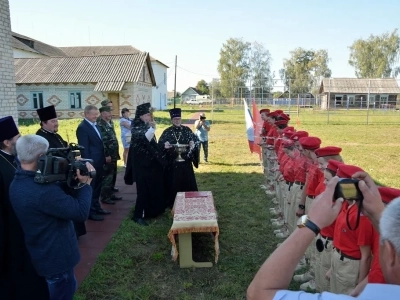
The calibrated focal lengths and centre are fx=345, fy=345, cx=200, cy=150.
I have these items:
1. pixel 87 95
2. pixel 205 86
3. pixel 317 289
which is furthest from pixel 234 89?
pixel 205 86

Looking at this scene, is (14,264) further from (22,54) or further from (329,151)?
(22,54)

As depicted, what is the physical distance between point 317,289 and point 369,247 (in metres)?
1.42

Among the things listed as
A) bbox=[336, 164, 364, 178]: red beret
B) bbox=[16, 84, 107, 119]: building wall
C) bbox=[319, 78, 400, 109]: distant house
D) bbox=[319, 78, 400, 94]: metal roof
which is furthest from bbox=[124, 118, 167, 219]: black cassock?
bbox=[319, 78, 400, 94]: metal roof

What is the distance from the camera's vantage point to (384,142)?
15.2 metres

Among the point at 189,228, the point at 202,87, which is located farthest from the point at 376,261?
the point at 202,87

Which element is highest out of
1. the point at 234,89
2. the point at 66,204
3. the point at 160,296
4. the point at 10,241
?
the point at 234,89

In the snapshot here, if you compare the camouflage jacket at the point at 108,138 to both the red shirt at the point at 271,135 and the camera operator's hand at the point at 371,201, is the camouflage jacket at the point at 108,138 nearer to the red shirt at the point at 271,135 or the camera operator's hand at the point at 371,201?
the red shirt at the point at 271,135

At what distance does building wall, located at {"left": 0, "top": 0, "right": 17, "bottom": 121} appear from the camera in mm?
A: 6520

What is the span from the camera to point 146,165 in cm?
558

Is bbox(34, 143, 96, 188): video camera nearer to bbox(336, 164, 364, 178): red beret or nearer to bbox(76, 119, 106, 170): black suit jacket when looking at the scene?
bbox(336, 164, 364, 178): red beret

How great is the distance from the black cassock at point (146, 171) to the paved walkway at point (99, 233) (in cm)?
47

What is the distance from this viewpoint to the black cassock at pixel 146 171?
5480mm

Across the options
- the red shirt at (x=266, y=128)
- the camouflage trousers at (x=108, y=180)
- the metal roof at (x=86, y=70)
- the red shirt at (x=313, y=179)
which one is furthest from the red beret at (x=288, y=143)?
the metal roof at (x=86, y=70)

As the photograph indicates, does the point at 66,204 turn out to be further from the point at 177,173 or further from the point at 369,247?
the point at 177,173
